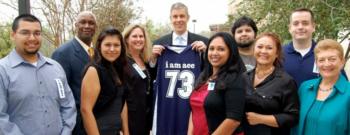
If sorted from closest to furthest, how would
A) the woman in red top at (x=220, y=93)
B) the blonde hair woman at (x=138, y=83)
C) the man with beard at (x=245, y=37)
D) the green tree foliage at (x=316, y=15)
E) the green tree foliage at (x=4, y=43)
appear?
the woman in red top at (x=220, y=93) < the blonde hair woman at (x=138, y=83) < the man with beard at (x=245, y=37) < the green tree foliage at (x=316, y=15) < the green tree foliage at (x=4, y=43)

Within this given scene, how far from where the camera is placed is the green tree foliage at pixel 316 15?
6457 millimetres

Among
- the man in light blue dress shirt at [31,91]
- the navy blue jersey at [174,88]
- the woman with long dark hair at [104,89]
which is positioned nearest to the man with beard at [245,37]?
the navy blue jersey at [174,88]

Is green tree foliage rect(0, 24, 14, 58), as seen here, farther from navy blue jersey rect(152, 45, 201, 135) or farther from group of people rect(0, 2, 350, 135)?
group of people rect(0, 2, 350, 135)

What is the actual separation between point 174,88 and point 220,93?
1.73 meters

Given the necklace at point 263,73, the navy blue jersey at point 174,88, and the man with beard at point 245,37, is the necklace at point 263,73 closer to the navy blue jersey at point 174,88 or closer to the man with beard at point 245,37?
the man with beard at point 245,37

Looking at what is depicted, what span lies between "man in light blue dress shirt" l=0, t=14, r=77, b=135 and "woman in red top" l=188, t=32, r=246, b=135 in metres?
1.30

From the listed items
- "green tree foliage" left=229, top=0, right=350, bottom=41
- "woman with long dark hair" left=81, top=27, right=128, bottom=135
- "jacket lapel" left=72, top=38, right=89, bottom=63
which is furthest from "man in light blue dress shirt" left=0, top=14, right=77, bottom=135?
"green tree foliage" left=229, top=0, right=350, bottom=41

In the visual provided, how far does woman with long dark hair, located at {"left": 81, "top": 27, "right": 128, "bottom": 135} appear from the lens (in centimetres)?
436

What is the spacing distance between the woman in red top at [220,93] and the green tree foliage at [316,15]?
109 inches

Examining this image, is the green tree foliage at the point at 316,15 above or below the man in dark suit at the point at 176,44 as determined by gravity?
above

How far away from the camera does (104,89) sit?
4.44 meters

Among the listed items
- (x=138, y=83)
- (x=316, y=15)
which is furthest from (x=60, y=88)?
(x=316, y=15)

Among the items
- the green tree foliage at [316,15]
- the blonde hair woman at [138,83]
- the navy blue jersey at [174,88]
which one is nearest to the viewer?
the blonde hair woman at [138,83]

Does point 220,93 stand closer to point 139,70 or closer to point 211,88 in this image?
point 211,88
